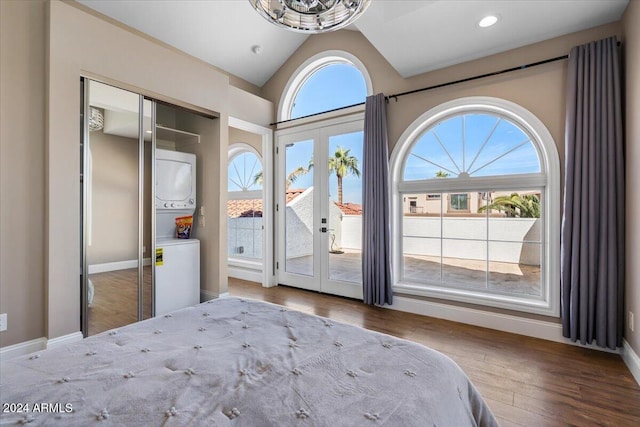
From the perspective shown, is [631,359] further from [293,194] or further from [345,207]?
[293,194]

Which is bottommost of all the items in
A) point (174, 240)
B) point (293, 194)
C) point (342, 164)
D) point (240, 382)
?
point (240, 382)

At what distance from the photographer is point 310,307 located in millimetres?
3676

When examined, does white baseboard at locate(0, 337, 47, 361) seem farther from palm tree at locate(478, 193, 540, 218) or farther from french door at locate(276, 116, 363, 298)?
palm tree at locate(478, 193, 540, 218)

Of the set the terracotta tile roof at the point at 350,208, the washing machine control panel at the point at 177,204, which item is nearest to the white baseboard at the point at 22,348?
the washing machine control panel at the point at 177,204

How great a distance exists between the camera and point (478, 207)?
319 centimetres

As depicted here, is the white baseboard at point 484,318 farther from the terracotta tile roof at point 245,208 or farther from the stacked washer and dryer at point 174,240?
the terracotta tile roof at point 245,208

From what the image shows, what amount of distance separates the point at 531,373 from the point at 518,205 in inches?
62.4

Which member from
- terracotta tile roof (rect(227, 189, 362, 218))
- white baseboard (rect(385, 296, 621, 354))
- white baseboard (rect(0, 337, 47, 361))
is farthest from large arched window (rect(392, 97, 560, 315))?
white baseboard (rect(0, 337, 47, 361))

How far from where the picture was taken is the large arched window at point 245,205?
197 inches

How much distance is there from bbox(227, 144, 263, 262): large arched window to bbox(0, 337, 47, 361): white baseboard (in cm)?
291

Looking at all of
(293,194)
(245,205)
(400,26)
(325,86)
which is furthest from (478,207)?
(245,205)

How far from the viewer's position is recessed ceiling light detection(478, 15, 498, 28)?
2.50 m

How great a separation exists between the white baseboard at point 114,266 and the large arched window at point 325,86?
285cm

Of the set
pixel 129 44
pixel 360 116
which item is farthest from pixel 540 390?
pixel 129 44
